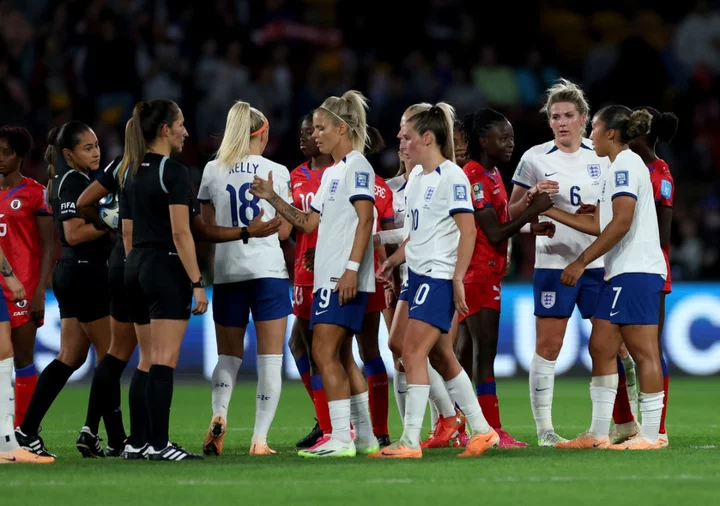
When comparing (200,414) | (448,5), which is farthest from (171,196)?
(448,5)

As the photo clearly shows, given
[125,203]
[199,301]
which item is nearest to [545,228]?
[199,301]

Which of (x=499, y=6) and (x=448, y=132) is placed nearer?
(x=448, y=132)

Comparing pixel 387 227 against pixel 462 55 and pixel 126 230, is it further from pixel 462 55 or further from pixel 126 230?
pixel 462 55

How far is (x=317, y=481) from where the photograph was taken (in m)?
7.04

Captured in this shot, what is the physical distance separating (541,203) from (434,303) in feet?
4.47

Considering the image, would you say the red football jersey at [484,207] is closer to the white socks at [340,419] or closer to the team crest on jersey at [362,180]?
the team crest on jersey at [362,180]

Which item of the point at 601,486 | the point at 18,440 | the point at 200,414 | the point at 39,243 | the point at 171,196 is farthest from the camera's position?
the point at 200,414

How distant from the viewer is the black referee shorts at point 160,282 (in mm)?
7922

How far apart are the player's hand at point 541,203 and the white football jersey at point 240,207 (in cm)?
181

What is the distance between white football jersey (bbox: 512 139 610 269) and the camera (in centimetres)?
942

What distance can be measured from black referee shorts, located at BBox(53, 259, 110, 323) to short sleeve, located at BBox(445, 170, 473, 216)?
8.75 feet

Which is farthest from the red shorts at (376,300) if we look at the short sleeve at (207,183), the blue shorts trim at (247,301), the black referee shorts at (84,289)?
the black referee shorts at (84,289)

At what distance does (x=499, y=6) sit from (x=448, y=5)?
873mm

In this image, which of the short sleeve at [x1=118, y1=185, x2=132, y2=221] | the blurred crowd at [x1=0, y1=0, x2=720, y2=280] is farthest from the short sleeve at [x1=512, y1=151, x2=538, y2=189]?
the blurred crowd at [x1=0, y1=0, x2=720, y2=280]
